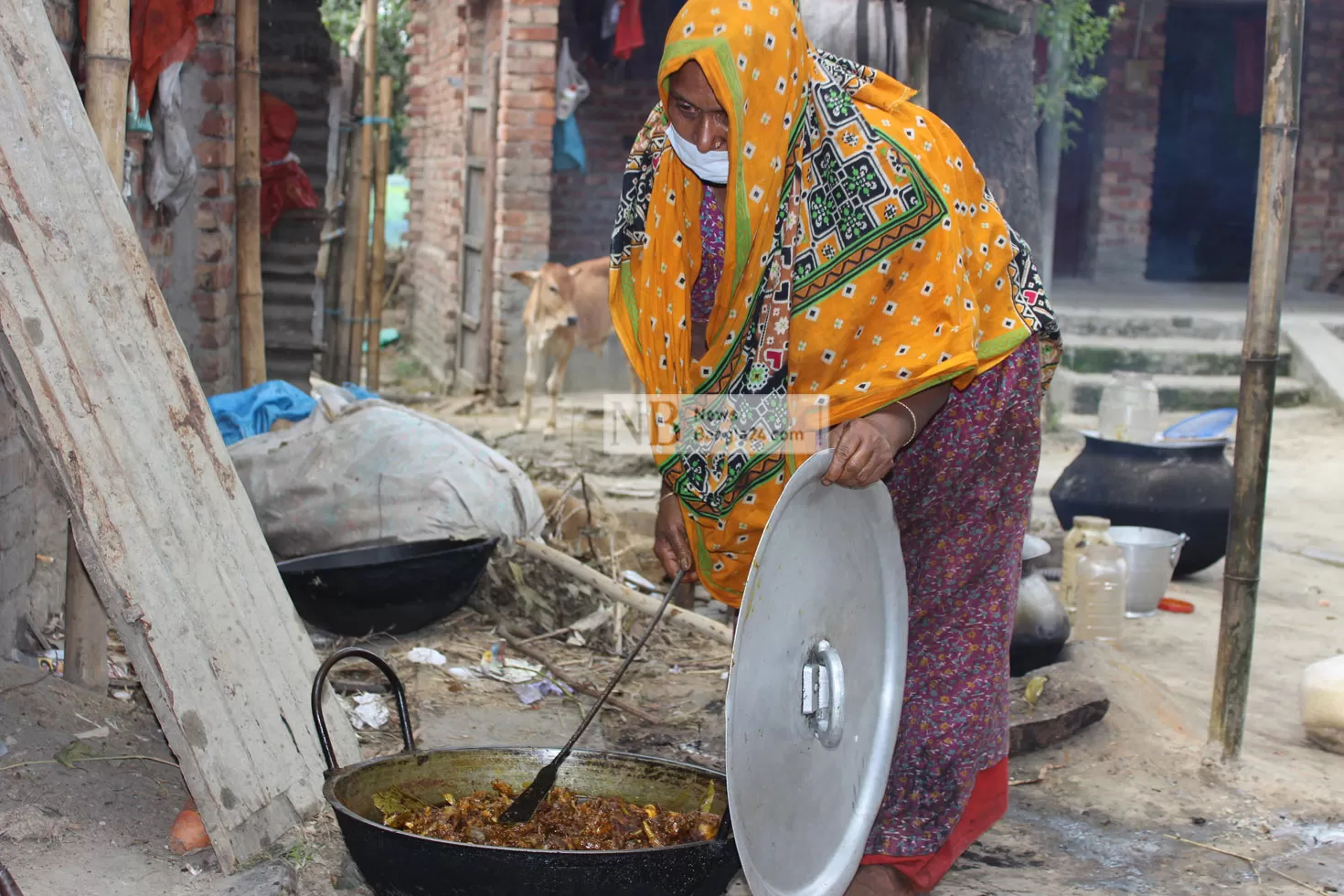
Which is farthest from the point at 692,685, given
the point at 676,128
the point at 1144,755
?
the point at 676,128

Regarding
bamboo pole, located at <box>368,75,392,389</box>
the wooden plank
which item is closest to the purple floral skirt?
the wooden plank

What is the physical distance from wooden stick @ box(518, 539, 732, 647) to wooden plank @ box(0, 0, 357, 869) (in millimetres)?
1483

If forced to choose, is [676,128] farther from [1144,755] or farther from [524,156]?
[524,156]

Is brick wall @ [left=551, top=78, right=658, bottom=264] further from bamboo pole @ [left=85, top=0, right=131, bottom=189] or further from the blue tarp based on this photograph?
bamboo pole @ [left=85, top=0, right=131, bottom=189]

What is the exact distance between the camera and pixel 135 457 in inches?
105

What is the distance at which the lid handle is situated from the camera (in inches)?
91.4

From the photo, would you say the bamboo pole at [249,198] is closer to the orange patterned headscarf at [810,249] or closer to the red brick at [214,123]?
the red brick at [214,123]

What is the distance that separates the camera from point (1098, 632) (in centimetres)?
482

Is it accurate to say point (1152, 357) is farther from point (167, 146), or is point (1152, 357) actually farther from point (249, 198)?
point (167, 146)

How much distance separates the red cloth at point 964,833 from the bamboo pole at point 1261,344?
105 centimetres

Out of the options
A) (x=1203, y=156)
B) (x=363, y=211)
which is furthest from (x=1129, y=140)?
(x=363, y=211)

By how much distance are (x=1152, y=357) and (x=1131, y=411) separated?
447 centimetres

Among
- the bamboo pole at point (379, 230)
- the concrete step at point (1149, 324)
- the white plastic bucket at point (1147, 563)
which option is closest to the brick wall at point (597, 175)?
the bamboo pole at point (379, 230)

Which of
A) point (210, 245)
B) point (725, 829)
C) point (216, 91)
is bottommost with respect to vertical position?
point (725, 829)
